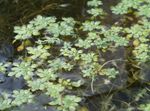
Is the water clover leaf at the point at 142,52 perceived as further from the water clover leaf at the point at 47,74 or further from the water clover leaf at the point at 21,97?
the water clover leaf at the point at 21,97

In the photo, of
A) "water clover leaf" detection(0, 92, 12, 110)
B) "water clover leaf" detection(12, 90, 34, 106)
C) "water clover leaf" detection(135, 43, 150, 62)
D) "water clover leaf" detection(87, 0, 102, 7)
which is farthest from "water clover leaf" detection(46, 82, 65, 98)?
"water clover leaf" detection(87, 0, 102, 7)

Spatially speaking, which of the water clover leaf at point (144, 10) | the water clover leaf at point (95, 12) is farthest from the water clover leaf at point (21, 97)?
the water clover leaf at point (144, 10)

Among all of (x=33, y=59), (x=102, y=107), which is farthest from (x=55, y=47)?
(x=102, y=107)

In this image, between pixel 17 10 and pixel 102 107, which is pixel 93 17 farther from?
pixel 102 107

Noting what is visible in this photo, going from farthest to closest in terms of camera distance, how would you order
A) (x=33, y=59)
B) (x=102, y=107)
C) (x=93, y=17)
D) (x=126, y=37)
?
(x=93, y=17)
(x=126, y=37)
(x=33, y=59)
(x=102, y=107)

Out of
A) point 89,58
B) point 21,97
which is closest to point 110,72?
point 89,58

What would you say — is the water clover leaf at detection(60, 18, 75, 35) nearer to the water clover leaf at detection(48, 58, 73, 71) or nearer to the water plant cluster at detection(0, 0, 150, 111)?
the water plant cluster at detection(0, 0, 150, 111)
